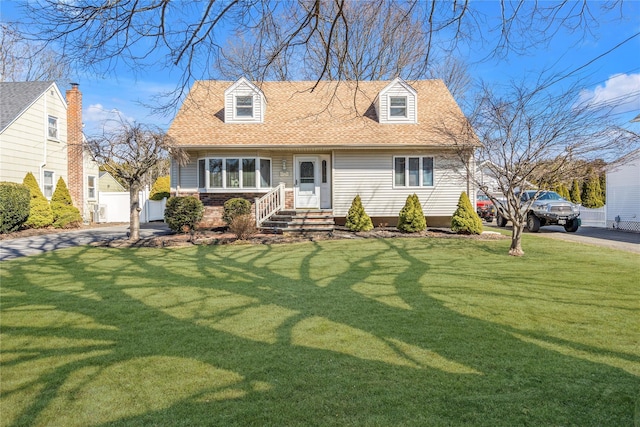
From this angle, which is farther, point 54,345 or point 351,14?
point 351,14

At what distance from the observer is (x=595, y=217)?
18.9 metres

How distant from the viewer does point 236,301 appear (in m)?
5.57

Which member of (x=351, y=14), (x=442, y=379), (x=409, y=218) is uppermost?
(x=351, y=14)

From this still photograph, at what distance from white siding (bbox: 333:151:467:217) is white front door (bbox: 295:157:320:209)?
0.93 m

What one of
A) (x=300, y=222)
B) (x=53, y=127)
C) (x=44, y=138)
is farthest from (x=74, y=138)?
(x=300, y=222)

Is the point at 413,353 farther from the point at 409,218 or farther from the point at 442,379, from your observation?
the point at 409,218

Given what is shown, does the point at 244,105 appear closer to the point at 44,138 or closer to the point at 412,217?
the point at 412,217

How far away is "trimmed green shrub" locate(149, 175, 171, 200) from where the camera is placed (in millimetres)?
23391

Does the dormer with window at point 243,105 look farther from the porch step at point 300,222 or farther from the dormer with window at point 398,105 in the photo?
the dormer with window at point 398,105

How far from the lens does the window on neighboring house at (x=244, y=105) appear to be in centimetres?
1574

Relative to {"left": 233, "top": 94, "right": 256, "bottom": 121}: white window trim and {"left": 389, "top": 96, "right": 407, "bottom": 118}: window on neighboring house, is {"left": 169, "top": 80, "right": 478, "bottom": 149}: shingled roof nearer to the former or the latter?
{"left": 233, "top": 94, "right": 256, "bottom": 121}: white window trim

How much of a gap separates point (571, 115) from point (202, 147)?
1156 cm

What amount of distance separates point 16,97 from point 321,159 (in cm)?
1410

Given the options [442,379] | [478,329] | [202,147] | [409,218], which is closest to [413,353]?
[442,379]
